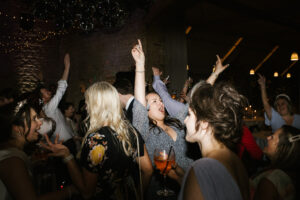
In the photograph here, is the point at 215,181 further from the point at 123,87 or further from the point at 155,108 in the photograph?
the point at 123,87

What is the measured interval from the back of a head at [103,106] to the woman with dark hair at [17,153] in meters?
0.44

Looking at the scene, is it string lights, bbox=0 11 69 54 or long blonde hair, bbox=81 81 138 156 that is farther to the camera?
string lights, bbox=0 11 69 54

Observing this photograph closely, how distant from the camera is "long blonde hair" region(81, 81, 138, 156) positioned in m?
1.55

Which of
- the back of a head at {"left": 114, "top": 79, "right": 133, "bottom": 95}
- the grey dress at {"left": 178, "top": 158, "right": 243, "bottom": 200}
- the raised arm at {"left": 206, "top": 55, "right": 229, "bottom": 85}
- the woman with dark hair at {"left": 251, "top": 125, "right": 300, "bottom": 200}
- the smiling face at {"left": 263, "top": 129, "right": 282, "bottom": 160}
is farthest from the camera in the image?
the back of a head at {"left": 114, "top": 79, "right": 133, "bottom": 95}

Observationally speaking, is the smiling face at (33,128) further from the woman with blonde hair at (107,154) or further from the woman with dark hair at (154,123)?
the woman with dark hair at (154,123)

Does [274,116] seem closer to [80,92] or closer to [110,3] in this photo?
[110,3]

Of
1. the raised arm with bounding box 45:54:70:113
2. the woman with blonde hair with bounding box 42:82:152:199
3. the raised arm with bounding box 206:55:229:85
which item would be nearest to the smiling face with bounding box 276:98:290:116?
the raised arm with bounding box 206:55:229:85

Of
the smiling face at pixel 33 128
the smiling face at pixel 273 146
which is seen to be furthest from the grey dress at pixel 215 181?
the smiling face at pixel 33 128

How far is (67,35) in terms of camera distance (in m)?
7.09

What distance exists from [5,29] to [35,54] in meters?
1.02

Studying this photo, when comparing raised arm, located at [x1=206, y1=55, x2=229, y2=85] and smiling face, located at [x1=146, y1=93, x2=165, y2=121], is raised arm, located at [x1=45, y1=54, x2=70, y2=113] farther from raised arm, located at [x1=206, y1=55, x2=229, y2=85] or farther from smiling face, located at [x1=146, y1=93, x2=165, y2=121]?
raised arm, located at [x1=206, y1=55, x2=229, y2=85]

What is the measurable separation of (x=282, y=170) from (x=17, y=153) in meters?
1.52

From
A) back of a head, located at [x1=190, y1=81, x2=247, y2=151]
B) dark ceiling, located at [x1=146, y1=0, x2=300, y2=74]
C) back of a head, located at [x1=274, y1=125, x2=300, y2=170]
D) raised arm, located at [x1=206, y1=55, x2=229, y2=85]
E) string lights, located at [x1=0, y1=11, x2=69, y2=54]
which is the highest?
dark ceiling, located at [x1=146, y1=0, x2=300, y2=74]

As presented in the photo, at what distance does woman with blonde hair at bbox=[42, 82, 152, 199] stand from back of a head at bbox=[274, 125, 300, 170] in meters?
0.86
